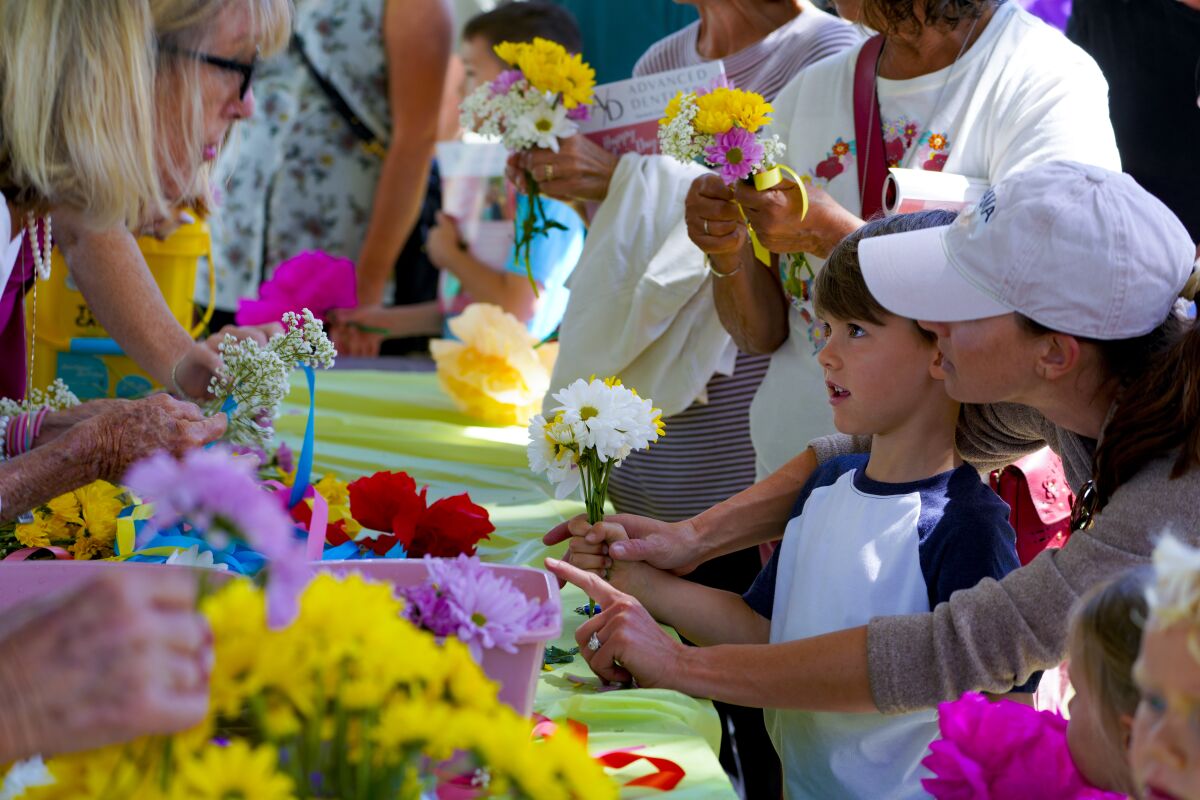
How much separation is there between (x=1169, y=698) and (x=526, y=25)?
12.2 ft

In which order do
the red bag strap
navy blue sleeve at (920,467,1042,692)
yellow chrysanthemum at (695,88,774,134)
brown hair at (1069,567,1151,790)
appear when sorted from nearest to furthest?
brown hair at (1069,567,1151,790) → navy blue sleeve at (920,467,1042,692) → yellow chrysanthemum at (695,88,774,134) → the red bag strap

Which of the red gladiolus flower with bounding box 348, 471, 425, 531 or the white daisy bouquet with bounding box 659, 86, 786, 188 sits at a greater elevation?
the white daisy bouquet with bounding box 659, 86, 786, 188

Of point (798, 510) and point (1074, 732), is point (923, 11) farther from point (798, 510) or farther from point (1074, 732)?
point (1074, 732)

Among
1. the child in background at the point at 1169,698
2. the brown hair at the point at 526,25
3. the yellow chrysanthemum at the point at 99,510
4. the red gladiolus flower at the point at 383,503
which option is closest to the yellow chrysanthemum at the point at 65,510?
the yellow chrysanthemum at the point at 99,510

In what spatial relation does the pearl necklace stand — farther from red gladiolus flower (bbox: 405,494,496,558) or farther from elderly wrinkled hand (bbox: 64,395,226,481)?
red gladiolus flower (bbox: 405,494,496,558)

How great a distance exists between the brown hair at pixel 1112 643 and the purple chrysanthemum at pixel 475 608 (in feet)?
1.57

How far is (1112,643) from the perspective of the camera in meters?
1.04

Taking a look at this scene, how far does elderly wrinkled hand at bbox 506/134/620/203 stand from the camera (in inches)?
107

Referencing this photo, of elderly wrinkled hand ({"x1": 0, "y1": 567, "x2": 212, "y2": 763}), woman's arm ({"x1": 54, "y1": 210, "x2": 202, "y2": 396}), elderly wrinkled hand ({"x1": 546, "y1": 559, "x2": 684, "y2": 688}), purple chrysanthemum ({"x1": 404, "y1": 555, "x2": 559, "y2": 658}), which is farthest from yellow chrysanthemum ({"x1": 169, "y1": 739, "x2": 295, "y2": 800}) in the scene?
woman's arm ({"x1": 54, "y1": 210, "x2": 202, "y2": 396})

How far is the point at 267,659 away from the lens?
30.6 inches

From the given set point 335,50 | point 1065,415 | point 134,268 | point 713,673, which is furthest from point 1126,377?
point 335,50

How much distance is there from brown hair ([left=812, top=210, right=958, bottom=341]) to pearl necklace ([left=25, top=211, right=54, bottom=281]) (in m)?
1.29

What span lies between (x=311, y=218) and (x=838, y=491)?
3.30 metres

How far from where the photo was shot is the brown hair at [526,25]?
422 centimetres
